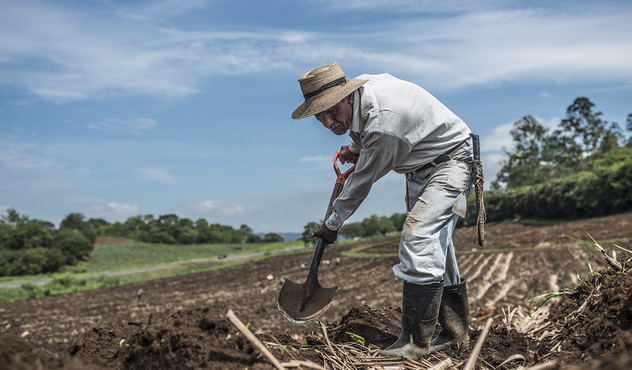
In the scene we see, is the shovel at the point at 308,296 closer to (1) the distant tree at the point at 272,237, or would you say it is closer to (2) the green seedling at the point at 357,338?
(2) the green seedling at the point at 357,338

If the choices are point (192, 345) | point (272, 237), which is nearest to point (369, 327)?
point (192, 345)

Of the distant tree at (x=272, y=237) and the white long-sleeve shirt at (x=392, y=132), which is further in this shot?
the distant tree at (x=272, y=237)

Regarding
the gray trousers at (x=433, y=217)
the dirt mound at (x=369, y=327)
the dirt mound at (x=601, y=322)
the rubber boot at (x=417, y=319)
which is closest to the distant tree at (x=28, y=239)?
the dirt mound at (x=369, y=327)

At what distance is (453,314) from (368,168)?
1435mm

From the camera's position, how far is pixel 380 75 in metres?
3.78

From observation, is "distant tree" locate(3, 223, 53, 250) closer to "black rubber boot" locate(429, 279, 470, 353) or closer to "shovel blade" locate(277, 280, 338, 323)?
"shovel blade" locate(277, 280, 338, 323)

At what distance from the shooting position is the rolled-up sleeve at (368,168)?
3.43 m

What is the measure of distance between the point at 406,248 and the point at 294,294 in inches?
43.1

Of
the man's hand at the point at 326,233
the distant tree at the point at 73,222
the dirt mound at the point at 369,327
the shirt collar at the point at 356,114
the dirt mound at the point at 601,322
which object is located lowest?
the dirt mound at the point at 369,327

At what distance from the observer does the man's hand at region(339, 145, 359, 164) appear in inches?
167

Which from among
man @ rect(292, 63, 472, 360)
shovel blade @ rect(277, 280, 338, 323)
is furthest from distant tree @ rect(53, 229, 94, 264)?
man @ rect(292, 63, 472, 360)

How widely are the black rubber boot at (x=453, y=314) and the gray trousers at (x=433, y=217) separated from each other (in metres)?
0.40

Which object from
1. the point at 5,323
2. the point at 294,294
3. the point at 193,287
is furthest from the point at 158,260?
the point at 294,294

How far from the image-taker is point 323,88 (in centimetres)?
354
